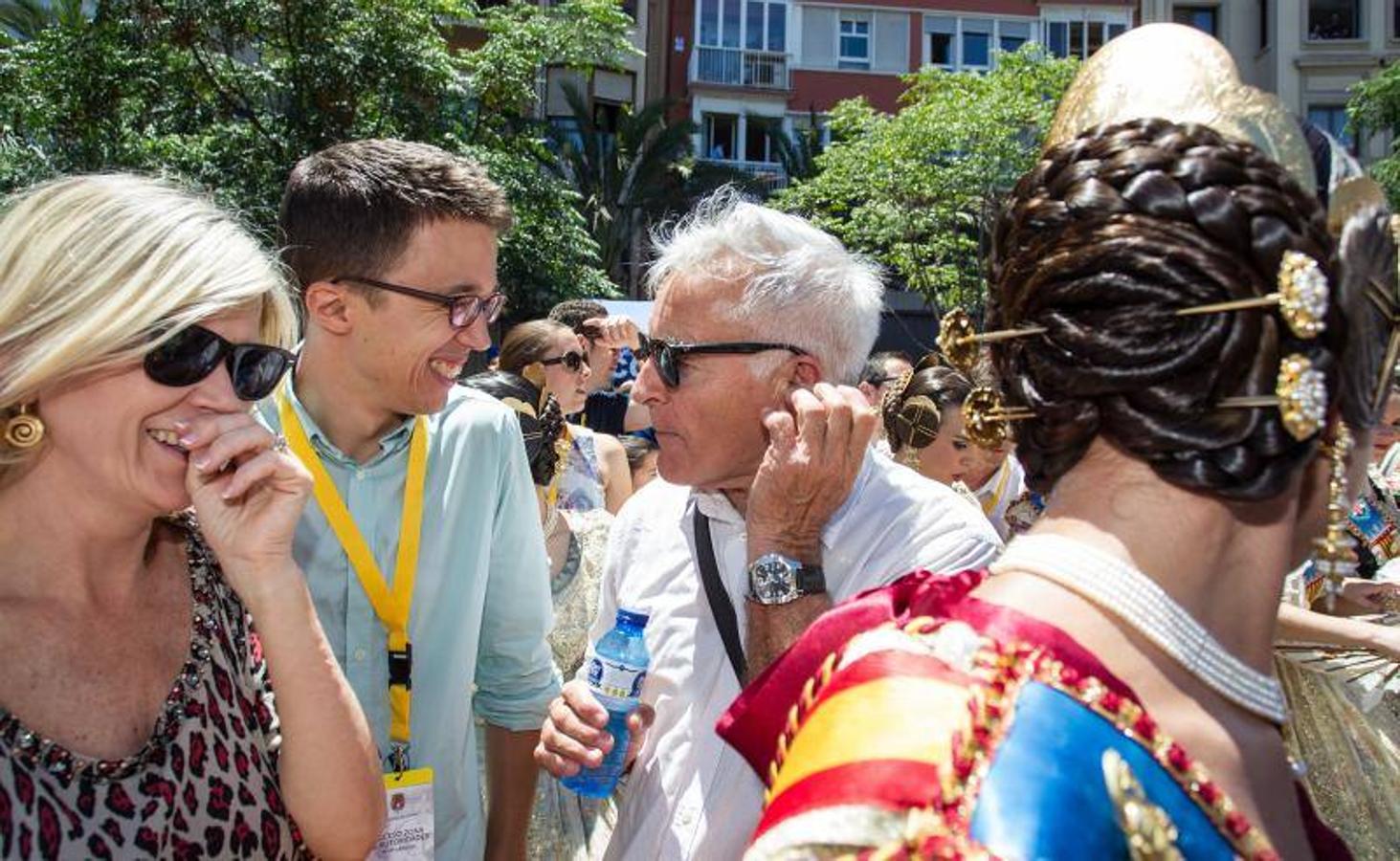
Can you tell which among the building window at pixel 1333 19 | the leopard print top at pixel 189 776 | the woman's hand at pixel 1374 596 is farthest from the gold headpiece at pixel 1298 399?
the building window at pixel 1333 19

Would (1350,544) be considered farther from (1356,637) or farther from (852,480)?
(1356,637)

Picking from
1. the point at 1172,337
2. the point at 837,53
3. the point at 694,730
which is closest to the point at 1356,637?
the point at 694,730

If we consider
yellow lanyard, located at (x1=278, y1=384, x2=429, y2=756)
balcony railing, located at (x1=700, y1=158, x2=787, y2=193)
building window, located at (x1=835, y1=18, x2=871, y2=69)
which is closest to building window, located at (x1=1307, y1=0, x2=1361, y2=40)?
building window, located at (x1=835, y1=18, x2=871, y2=69)

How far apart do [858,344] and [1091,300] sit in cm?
170

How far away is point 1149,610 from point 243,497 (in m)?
1.64

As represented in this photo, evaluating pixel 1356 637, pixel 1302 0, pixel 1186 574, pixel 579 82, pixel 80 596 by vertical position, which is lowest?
pixel 1356 637

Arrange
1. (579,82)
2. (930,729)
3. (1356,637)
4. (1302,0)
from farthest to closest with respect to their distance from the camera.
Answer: (1302,0) < (579,82) < (1356,637) < (930,729)

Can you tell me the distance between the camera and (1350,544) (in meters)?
1.43

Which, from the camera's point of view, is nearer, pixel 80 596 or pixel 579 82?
pixel 80 596

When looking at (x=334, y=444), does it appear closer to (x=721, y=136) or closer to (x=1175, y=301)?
(x=1175, y=301)

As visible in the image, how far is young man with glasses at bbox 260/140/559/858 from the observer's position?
9.01 ft

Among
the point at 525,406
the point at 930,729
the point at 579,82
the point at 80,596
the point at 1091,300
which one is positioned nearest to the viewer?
the point at 930,729

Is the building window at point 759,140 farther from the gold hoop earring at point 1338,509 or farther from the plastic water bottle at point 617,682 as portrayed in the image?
the gold hoop earring at point 1338,509

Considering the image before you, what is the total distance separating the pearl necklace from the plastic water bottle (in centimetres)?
124
